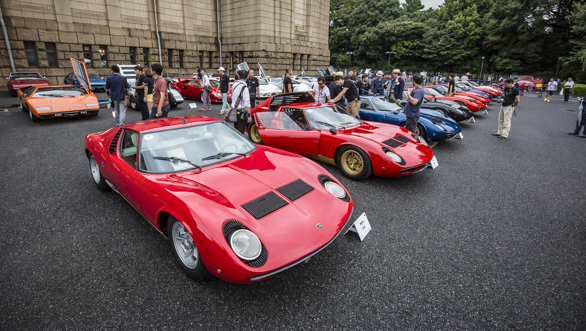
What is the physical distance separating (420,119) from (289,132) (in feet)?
11.9

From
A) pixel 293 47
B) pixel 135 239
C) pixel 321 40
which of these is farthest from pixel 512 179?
pixel 321 40

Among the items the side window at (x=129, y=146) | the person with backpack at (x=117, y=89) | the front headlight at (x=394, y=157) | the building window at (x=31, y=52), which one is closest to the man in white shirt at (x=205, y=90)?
the person with backpack at (x=117, y=89)

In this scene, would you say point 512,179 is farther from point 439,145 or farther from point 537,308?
point 537,308

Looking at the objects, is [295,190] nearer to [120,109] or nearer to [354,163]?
[354,163]

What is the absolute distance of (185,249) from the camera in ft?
7.98

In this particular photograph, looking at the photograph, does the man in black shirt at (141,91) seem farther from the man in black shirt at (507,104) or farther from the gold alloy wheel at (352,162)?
the man in black shirt at (507,104)

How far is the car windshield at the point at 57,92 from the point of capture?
8.42 meters

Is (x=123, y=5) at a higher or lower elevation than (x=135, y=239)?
higher

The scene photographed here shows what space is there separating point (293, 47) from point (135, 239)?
26534 mm

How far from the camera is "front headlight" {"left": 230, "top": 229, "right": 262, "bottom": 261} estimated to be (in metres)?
1.95

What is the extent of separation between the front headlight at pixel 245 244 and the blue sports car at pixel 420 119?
Result: 5.89 m

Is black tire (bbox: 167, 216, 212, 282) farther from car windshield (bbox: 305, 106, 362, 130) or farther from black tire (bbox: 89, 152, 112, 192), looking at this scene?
car windshield (bbox: 305, 106, 362, 130)

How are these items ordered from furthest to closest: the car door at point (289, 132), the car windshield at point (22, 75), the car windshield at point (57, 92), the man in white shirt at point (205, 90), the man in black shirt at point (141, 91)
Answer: the car windshield at point (22, 75)
the man in white shirt at point (205, 90)
the car windshield at point (57, 92)
the man in black shirt at point (141, 91)
the car door at point (289, 132)

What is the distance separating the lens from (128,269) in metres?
2.54
